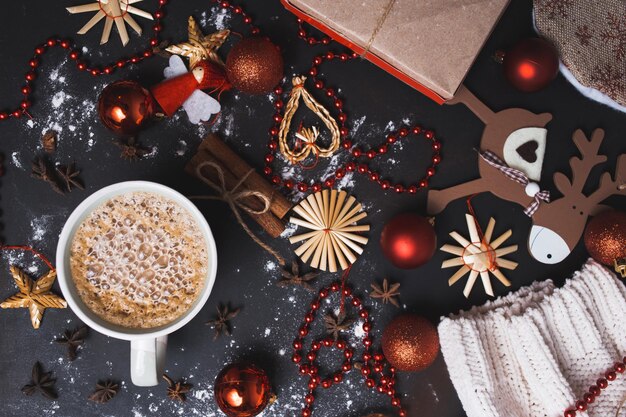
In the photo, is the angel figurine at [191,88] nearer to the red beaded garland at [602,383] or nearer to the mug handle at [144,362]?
the mug handle at [144,362]

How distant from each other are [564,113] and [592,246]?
312 mm

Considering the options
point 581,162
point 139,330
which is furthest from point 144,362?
point 581,162

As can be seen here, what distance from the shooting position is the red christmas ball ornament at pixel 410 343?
4.08 feet

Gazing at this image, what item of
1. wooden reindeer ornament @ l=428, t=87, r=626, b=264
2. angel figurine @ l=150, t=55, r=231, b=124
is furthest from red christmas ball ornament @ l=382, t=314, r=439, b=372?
angel figurine @ l=150, t=55, r=231, b=124

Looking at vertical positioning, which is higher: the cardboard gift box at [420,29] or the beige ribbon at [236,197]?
the cardboard gift box at [420,29]

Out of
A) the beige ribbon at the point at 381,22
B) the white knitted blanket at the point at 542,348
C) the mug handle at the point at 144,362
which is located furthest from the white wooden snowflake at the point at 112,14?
the white knitted blanket at the point at 542,348

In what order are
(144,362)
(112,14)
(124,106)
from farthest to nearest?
(112,14) → (124,106) → (144,362)

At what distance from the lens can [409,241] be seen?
1230mm

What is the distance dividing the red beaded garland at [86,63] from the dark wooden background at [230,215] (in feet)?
0.06

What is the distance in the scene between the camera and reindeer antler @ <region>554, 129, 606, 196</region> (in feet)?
4.40

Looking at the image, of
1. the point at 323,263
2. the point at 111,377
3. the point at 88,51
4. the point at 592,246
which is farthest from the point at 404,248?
the point at 88,51

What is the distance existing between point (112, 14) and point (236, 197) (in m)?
0.51

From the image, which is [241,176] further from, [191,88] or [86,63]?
[86,63]

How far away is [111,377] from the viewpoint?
4.43 ft
